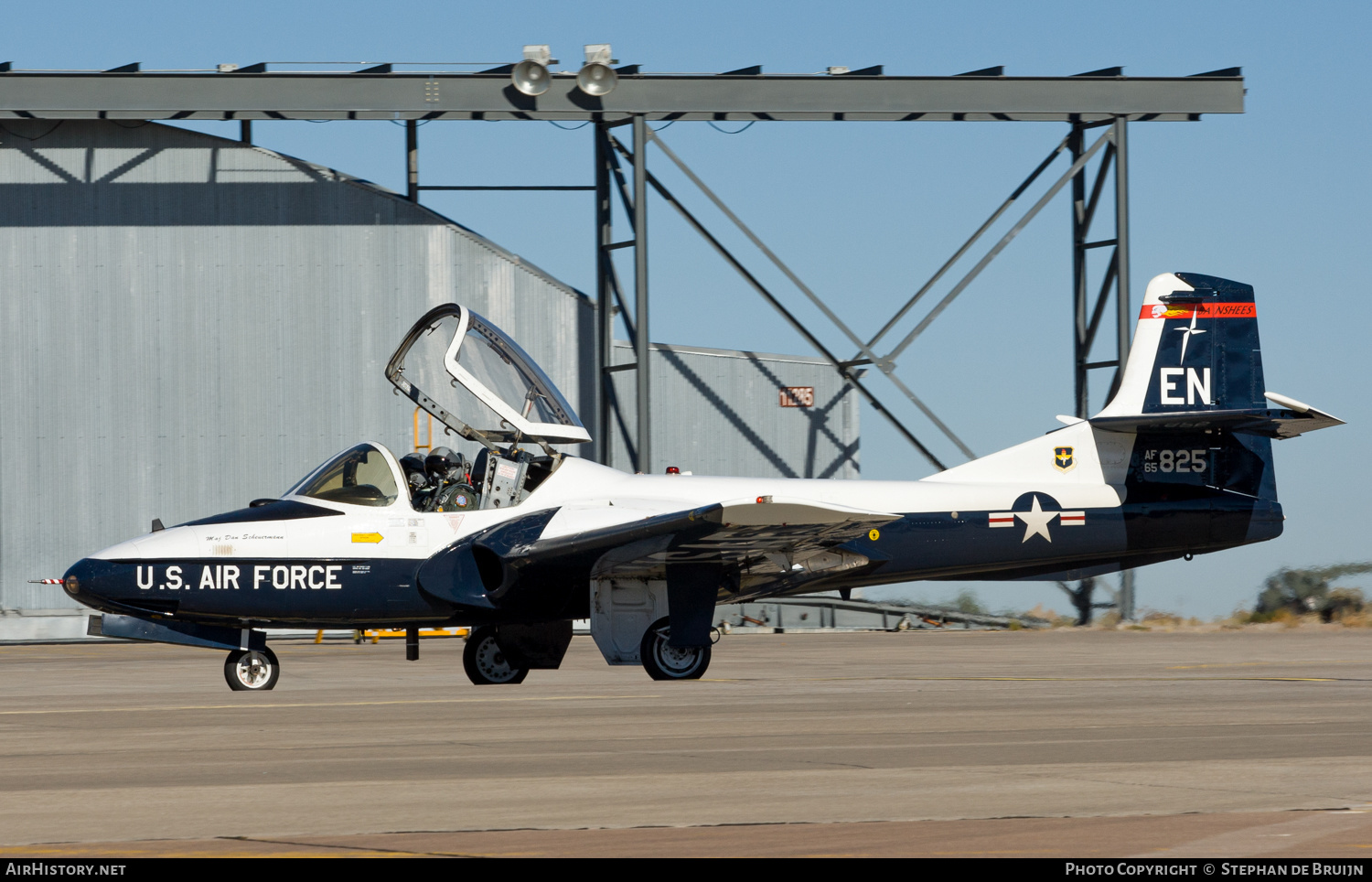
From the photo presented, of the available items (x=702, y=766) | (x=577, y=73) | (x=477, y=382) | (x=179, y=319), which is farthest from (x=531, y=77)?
(x=702, y=766)

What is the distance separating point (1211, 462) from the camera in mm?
17078

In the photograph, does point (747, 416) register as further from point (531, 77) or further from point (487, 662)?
point (487, 662)

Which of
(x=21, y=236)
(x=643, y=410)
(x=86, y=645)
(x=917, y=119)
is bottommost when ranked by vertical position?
(x=86, y=645)

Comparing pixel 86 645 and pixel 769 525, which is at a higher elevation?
pixel 769 525

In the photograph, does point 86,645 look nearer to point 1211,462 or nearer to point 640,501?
point 640,501

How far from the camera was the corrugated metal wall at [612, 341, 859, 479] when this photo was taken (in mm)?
32469

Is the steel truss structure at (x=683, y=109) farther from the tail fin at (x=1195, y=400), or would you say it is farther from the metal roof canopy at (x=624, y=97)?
the tail fin at (x=1195, y=400)

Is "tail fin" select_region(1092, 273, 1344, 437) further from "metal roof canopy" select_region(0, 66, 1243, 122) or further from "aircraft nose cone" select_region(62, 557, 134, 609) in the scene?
"metal roof canopy" select_region(0, 66, 1243, 122)

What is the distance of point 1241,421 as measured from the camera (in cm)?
1641

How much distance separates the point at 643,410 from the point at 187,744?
66.0 ft

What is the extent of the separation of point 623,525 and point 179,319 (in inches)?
723

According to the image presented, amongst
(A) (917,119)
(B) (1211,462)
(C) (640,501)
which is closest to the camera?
(C) (640,501)
